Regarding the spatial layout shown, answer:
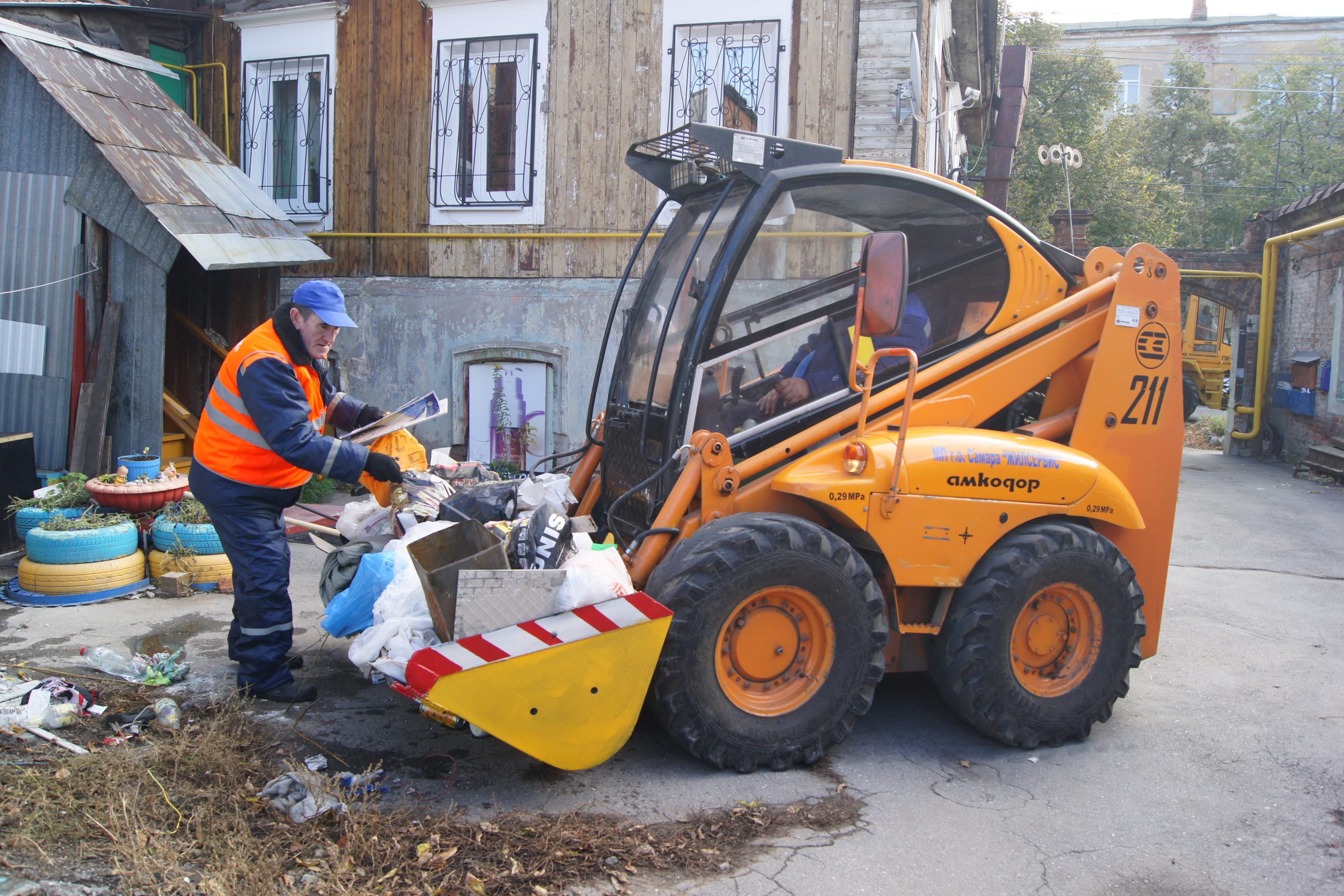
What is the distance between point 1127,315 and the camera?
4207mm

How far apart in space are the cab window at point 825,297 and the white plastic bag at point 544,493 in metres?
1.00

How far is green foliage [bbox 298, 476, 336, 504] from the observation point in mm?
8844

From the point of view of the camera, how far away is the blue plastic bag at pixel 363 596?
149 inches

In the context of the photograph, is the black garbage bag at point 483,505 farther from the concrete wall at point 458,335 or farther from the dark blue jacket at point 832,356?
the concrete wall at point 458,335

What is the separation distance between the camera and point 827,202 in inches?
158

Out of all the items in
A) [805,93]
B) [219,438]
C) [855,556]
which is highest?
[805,93]

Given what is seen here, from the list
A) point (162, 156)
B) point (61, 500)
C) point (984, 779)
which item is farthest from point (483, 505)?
point (162, 156)

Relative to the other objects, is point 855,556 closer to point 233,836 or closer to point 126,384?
point 233,836

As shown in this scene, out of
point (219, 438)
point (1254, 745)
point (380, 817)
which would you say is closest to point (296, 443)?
point (219, 438)

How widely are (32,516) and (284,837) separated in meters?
4.59

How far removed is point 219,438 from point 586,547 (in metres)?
1.73

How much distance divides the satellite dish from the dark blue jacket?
183 inches

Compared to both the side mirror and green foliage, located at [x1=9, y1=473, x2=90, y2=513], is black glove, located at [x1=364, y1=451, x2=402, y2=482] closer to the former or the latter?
the side mirror

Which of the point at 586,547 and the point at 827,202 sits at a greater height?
the point at 827,202
